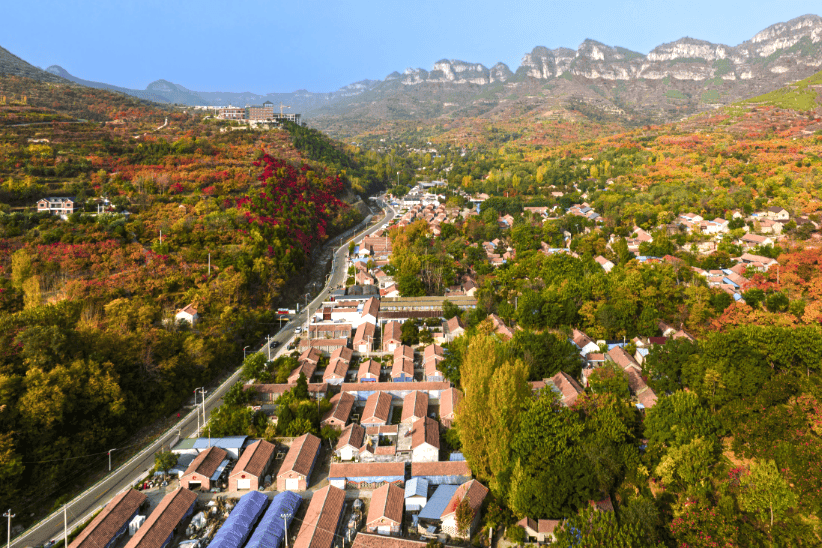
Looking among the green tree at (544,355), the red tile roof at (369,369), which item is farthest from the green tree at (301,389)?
the green tree at (544,355)

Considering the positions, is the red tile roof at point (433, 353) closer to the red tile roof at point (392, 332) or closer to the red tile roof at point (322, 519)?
the red tile roof at point (392, 332)

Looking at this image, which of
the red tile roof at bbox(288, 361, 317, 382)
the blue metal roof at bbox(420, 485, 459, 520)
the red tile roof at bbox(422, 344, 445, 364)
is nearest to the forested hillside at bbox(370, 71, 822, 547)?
the red tile roof at bbox(422, 344, 445, 364)

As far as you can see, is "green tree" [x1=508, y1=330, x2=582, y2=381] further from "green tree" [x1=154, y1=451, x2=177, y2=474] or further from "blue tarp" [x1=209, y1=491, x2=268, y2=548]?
"green tree" [x1=154, y1=451, x2=177, y2=474]

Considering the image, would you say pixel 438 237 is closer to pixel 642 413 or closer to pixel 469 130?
pixel 642 413

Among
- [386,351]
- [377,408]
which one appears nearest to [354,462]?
[377,408]

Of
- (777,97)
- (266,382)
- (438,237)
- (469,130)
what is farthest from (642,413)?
(469,130)
